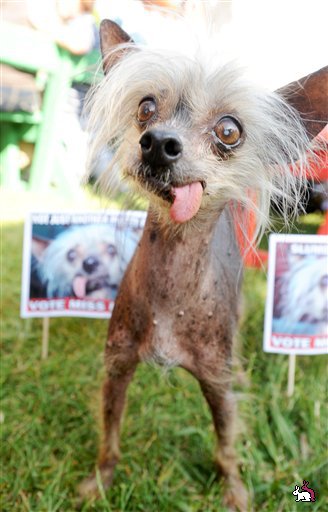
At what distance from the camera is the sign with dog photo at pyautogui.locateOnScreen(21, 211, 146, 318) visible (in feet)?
4.94

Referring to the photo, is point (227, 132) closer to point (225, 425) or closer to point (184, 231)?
point (184, 231)

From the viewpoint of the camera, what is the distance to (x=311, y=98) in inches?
32.7

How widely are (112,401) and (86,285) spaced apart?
44 cm

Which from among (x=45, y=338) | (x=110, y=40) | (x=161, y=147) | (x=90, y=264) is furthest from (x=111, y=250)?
(x=161, y=147)

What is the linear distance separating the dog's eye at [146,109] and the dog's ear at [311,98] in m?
0.20

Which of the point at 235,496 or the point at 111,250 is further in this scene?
the point at 111,250

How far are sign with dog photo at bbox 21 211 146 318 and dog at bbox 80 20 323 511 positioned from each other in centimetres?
41

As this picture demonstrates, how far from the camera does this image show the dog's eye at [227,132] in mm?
814

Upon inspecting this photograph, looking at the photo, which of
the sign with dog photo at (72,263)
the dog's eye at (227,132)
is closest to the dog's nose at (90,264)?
the sign with dog photo at (72,263)

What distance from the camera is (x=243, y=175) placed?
0.88m

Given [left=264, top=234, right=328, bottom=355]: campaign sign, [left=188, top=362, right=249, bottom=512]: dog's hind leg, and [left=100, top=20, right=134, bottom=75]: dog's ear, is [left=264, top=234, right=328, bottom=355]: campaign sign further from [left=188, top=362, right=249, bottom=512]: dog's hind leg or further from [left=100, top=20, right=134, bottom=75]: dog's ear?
[left=100, top=20, right=134, bottom=75]: dog's ear

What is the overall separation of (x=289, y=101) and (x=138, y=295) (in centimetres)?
44

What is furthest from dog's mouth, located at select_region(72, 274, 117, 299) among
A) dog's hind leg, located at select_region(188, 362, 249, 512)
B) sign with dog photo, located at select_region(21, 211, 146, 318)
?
dog's hind leg, located at select_region(188, 362, 249, 512)

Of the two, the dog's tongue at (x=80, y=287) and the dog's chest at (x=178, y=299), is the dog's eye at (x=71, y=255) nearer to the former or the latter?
the dog's tongue at (x=80, y=287)
